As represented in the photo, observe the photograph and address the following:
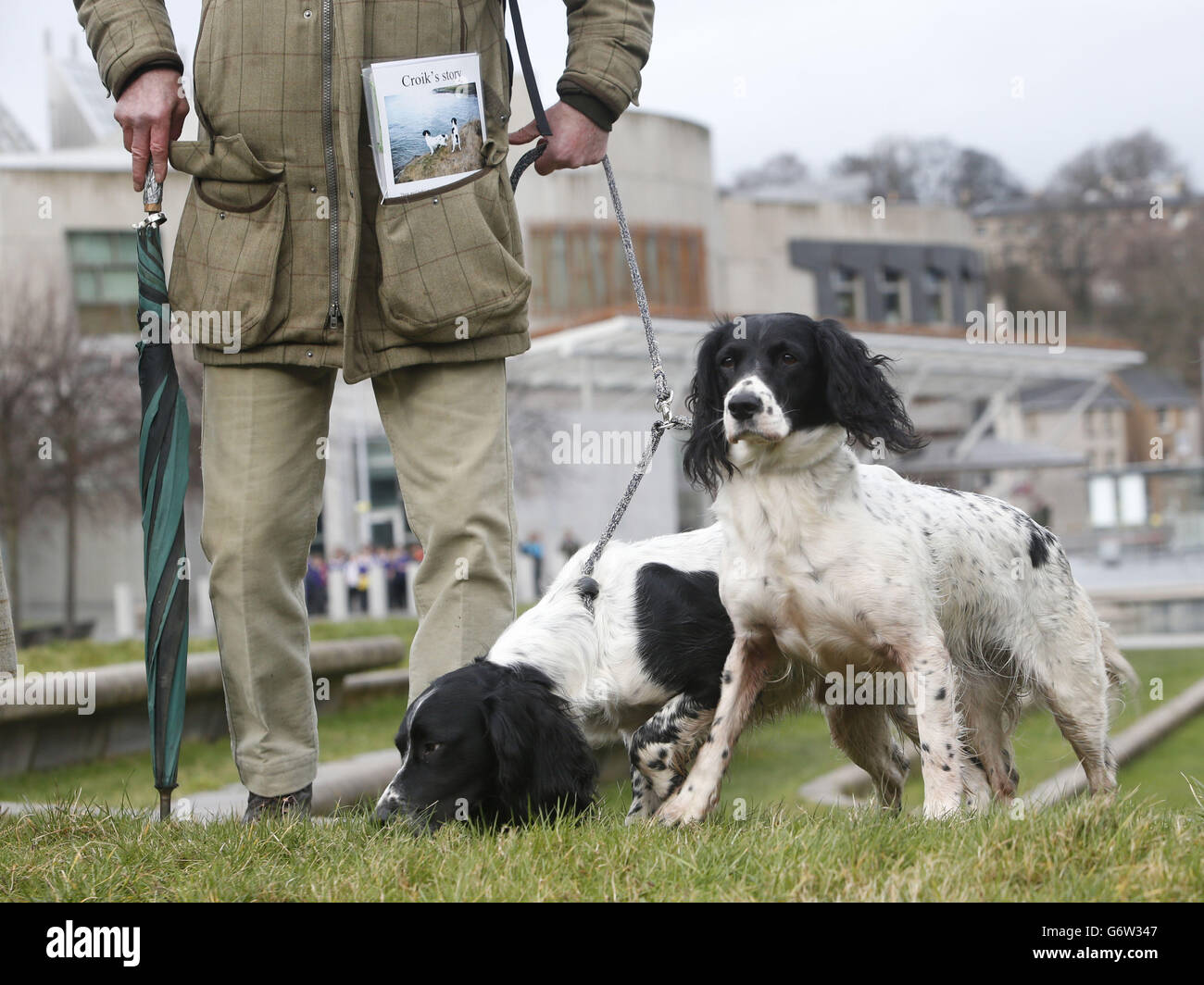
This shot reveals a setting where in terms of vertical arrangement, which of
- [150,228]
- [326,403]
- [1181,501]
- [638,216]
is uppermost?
[638,216]

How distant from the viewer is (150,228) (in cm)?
384

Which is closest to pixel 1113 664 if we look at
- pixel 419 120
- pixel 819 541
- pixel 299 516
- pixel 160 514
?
pixel 819 541

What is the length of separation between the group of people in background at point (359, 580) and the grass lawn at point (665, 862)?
2428 centimetres

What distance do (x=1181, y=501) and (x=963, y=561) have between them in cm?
4941

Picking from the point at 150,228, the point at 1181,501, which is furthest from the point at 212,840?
the point at 1181,501

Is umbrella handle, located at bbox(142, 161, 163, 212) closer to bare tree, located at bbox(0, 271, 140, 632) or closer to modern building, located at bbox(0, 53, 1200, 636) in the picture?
modern building, located at bbox(0, 53, 1200, 636)

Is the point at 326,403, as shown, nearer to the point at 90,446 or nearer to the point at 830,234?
the point at 90,446

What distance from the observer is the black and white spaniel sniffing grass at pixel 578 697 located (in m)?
3.47

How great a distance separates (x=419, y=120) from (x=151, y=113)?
74cm

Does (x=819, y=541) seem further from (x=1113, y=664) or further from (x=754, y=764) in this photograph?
(x=754, y=764)

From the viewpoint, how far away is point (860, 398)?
11.9 ft

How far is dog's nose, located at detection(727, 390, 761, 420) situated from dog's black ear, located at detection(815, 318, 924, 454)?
0.25m

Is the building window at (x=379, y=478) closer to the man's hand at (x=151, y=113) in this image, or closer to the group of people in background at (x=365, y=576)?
the group of people in background at (x=365, y=576)

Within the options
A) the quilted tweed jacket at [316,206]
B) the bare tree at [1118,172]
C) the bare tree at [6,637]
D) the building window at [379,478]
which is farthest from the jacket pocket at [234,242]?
the bare tree at [1118,172]
